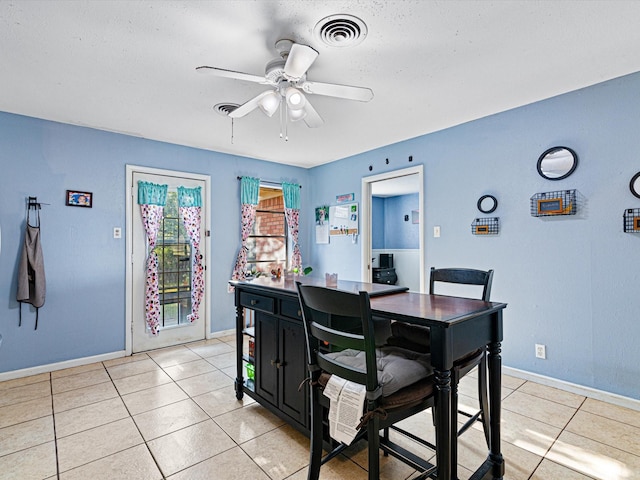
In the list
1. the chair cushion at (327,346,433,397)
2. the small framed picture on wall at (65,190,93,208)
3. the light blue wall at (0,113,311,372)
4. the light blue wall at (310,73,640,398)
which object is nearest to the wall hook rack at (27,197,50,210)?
the light blue wall at (0,113,311,372)

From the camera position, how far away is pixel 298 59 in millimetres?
1764

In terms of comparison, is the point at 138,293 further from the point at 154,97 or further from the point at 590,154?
the point at 590,154

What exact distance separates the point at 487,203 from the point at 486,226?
22 cm

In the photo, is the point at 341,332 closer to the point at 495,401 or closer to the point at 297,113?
the point at 495,401

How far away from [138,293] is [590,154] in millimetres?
4505

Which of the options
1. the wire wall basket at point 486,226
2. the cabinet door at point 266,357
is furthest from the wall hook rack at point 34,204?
the wire wall basket at point 486,226

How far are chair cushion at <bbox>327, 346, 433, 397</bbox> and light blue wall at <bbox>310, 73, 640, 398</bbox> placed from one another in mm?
1944

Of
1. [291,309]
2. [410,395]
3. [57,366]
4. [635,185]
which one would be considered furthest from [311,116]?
[57,366]

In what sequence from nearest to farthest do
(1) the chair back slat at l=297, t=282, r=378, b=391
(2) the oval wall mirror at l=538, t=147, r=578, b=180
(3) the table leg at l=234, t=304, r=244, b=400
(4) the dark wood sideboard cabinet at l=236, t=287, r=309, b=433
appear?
(1) the chair back slat at l=297, t=282, r=378, b=391 → (4) the dark wood sideboard cabinet at l=236, t=287, r=309, b=433 → (3) the table leg at l=234, t=304, r=244, b=400 → (2) the oval wall mirror at l=538, t=147, r=578, b=180

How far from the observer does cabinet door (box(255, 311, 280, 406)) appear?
2.25 meters

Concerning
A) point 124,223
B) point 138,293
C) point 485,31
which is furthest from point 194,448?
point 485,31

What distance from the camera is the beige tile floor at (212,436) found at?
183cm

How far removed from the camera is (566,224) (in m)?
2.77

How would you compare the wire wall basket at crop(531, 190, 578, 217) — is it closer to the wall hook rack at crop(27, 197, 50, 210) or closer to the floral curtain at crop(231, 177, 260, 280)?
the floral curtain at crop(231, 177, 260, 280)
